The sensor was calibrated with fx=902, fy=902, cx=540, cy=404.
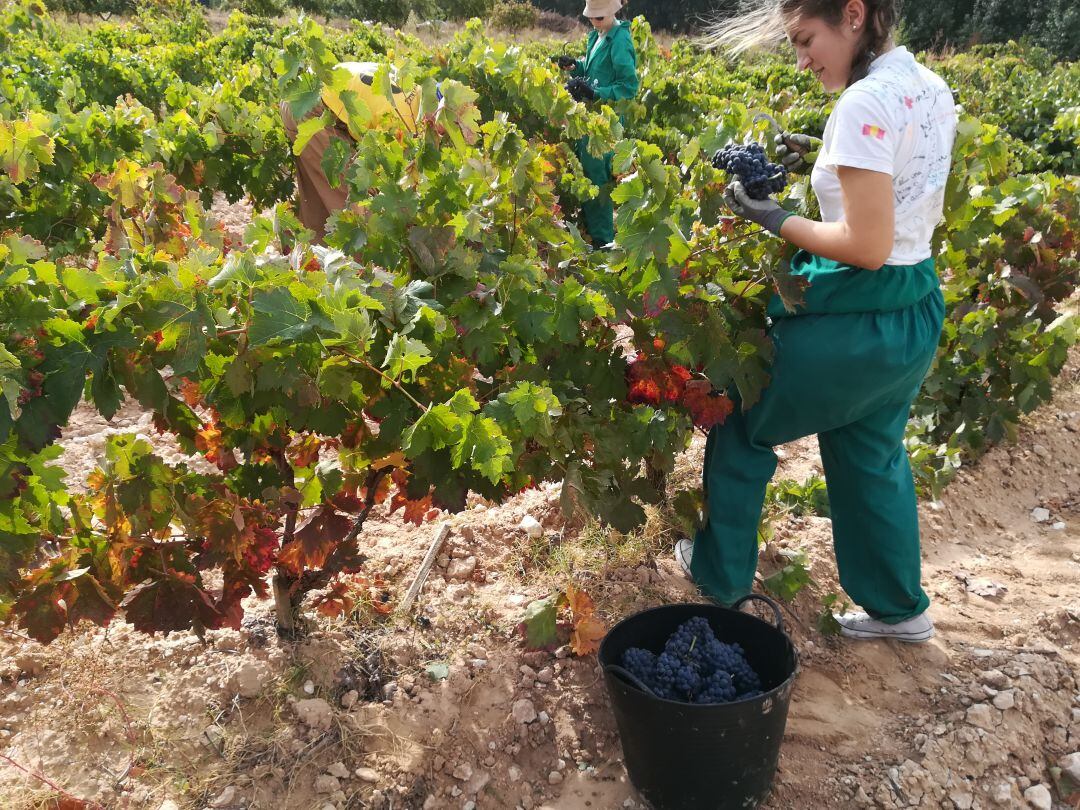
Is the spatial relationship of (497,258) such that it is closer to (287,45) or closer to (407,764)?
(287,45)

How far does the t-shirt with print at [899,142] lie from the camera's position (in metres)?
1.98

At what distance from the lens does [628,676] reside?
2.14 meters

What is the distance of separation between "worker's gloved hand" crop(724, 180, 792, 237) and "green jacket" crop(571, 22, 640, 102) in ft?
14.0

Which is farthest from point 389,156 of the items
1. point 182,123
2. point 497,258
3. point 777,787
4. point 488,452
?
point 182,123

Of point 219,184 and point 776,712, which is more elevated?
point 219,184

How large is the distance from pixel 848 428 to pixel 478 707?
1.33m

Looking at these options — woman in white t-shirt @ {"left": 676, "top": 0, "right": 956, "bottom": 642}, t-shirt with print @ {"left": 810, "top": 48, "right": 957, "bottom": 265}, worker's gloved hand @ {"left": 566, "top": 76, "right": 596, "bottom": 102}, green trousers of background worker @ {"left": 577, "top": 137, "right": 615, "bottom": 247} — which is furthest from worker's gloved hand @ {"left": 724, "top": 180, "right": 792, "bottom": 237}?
worker's gloved hand @ {"left": 566, "top": 76, "right": 596, "bottom": 102}

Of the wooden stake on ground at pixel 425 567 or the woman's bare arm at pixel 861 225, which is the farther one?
the wooden stake on ground at pixel 425 567

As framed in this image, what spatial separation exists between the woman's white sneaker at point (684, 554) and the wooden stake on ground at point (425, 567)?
0.83m

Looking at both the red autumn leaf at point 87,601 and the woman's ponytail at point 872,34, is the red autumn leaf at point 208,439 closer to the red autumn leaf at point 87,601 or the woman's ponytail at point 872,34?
the red autumn leaf at point 87,601

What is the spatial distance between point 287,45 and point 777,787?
246 centimetres

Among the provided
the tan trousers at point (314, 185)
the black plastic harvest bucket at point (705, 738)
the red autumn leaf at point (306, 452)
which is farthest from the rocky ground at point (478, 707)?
the tan trousers at point (314, 185)

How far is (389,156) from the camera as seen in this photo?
243 centimetres

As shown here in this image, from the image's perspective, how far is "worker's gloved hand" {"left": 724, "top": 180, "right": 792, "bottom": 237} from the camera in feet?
7.43
